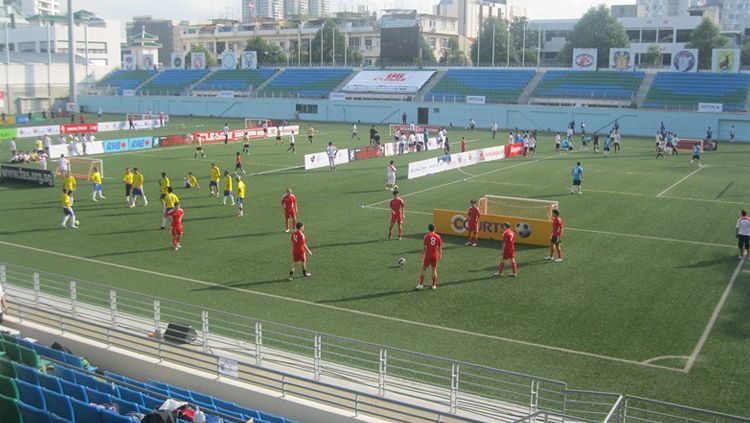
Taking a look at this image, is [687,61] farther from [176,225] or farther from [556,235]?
[176,225]

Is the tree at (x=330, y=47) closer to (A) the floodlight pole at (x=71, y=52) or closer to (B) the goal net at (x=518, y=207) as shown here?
(A) the floodlight pole at (x=71, y=52)

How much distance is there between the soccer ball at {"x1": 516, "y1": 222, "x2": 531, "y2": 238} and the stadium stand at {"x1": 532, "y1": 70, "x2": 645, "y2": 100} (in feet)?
170

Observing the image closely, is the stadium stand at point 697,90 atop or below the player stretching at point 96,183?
atop

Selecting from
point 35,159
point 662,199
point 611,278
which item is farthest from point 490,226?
point 35,159

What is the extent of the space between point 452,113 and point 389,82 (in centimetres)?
1244

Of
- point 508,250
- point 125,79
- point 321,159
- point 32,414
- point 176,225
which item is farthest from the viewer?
point 125,79

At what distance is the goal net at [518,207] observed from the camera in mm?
24391

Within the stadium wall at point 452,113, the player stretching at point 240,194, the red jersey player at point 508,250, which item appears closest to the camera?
the red jersey player at point 508,250

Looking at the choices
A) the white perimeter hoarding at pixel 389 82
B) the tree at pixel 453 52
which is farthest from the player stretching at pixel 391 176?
the tree at pixel 453 52

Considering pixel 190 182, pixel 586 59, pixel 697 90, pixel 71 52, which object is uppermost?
pixel 71 52

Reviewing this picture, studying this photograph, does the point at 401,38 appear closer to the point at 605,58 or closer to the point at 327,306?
the point at 605,58

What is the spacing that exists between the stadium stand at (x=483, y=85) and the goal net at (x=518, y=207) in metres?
52.1

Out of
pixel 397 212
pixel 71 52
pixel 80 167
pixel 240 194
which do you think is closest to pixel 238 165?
pixel 80 167

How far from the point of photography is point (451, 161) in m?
41.6
